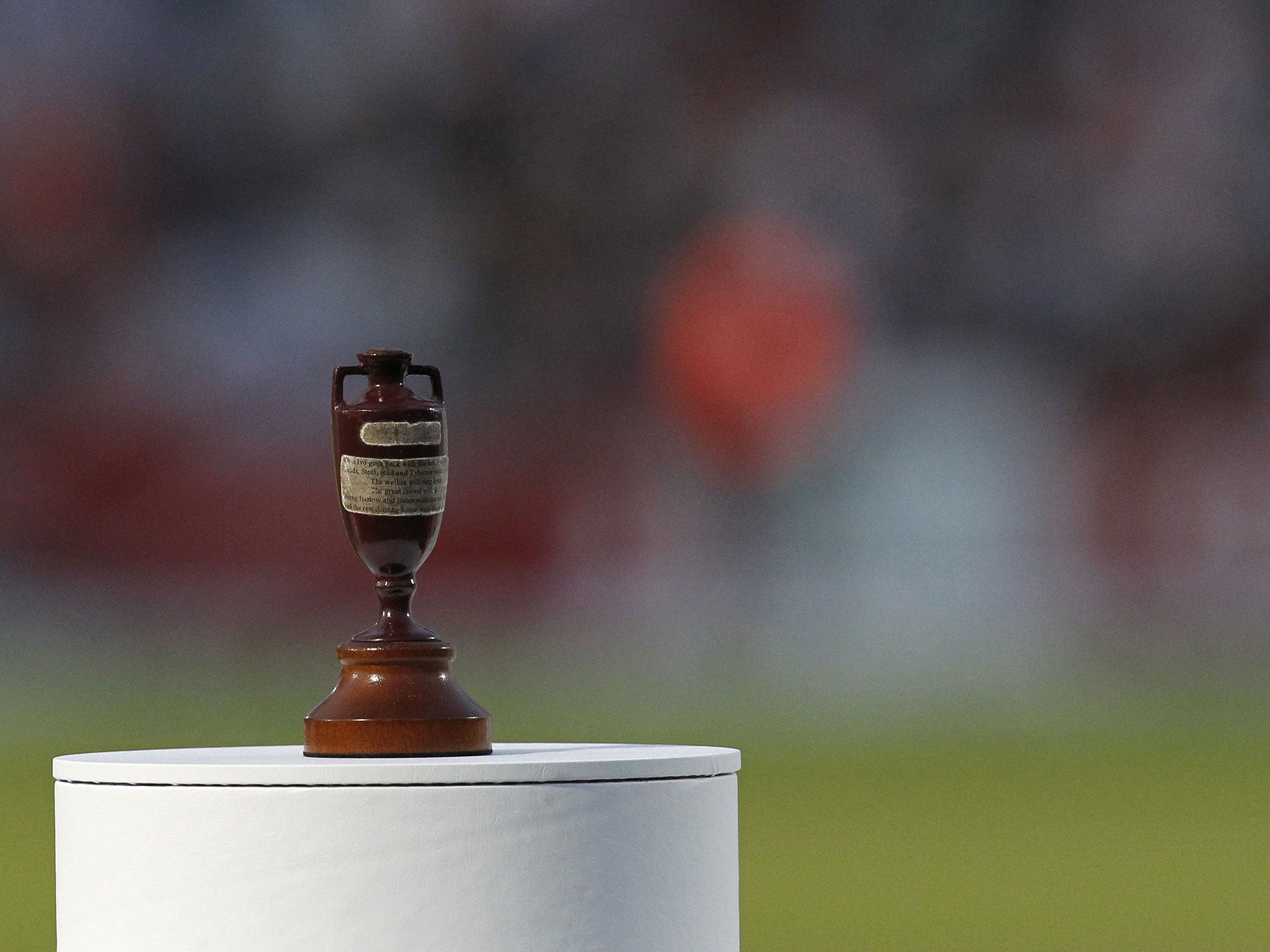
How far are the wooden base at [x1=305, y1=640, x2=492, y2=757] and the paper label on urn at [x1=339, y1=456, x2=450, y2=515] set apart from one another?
152mm

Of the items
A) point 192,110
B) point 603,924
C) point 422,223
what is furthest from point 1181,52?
point 603,924

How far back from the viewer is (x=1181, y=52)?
Result: 12.9 ft

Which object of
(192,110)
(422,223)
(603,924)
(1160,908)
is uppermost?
(192,110)

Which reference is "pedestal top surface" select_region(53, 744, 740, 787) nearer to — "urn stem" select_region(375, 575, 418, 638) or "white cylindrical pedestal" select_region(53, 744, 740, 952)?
"white cylindrical pedestal" select_region(53, 744, 740, 952)

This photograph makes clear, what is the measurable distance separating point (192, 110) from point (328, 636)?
1.13 m

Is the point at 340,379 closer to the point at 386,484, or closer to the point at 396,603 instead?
the point at 386,484

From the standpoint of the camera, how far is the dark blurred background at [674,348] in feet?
12.3

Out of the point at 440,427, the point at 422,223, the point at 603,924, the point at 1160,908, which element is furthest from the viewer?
the point at 422,223

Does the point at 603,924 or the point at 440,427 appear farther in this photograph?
the point at 440,427

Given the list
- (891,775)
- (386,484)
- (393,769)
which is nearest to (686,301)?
(891,775)

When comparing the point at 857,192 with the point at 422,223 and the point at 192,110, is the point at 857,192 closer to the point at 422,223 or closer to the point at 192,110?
the point at 422,223

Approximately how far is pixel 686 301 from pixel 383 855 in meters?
2.27

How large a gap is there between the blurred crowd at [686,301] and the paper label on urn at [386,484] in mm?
1785

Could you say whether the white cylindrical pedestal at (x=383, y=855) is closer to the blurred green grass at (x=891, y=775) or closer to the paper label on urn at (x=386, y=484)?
the paper label on urn at (x=386, y=484)
